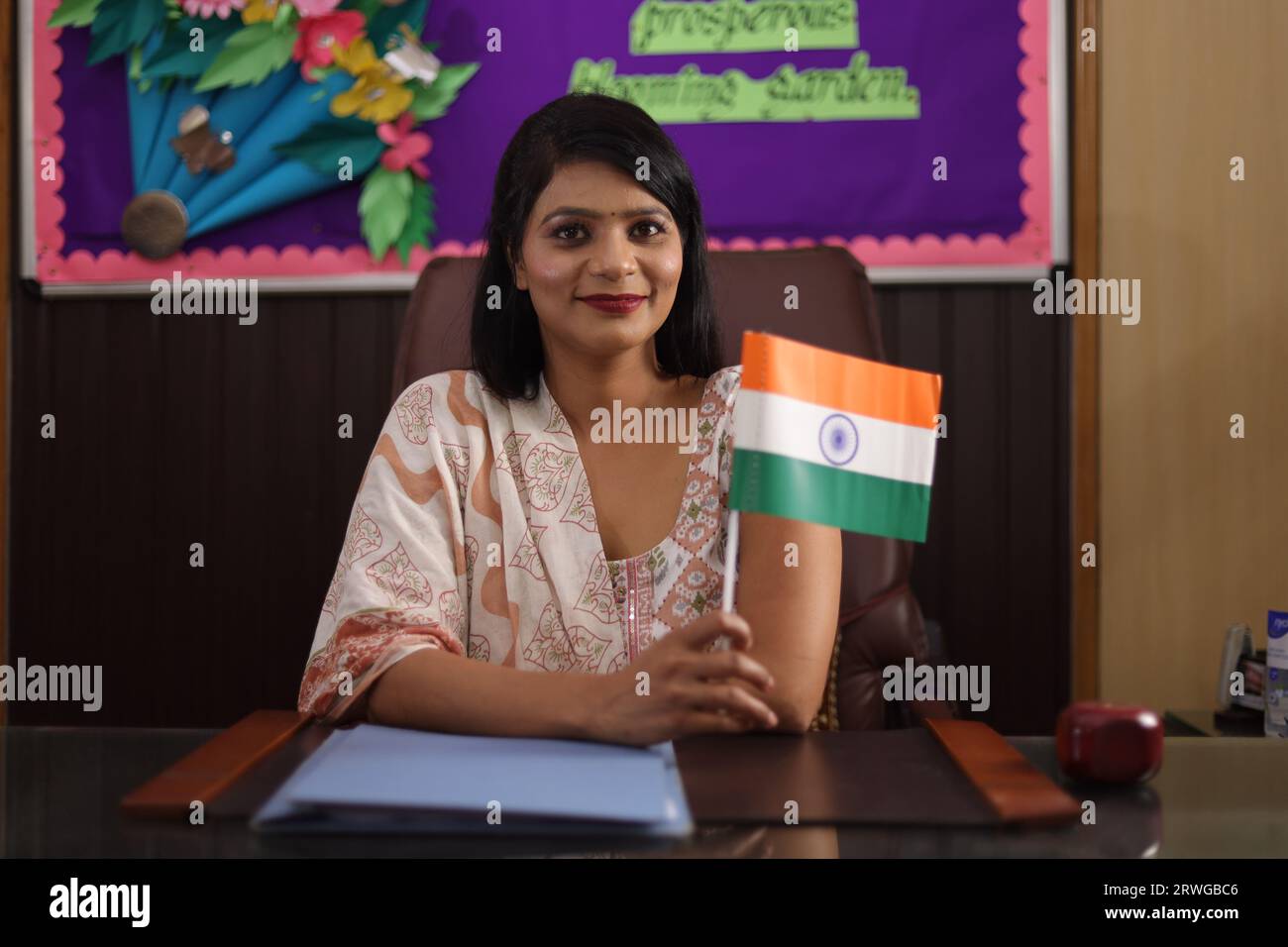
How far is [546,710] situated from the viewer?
858 millimetres

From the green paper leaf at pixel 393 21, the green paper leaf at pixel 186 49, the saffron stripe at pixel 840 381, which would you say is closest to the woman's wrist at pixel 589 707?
the saffron stripe at pixel 840 381

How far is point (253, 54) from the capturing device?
1976mm

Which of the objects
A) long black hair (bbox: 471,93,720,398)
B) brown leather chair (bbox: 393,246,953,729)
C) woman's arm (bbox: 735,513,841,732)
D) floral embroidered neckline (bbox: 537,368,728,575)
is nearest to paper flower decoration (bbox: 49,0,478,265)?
brown leather chair (bbox: 393,246,953,729)

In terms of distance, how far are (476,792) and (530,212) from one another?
0.73m

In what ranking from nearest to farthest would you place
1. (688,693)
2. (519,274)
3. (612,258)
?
(688,693) → (612,258) → (519,274)

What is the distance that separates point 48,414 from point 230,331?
38 cm

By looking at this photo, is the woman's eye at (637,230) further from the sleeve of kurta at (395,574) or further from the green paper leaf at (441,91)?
the green paper leaf at (441,91)

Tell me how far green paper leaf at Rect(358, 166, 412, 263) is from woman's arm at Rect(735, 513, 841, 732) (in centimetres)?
112

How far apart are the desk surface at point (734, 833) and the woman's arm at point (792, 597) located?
0.78ft

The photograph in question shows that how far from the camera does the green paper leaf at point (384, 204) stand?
197cm

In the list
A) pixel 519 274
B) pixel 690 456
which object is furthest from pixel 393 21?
pixel 690 456

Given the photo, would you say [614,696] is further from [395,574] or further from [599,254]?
[599,254]
